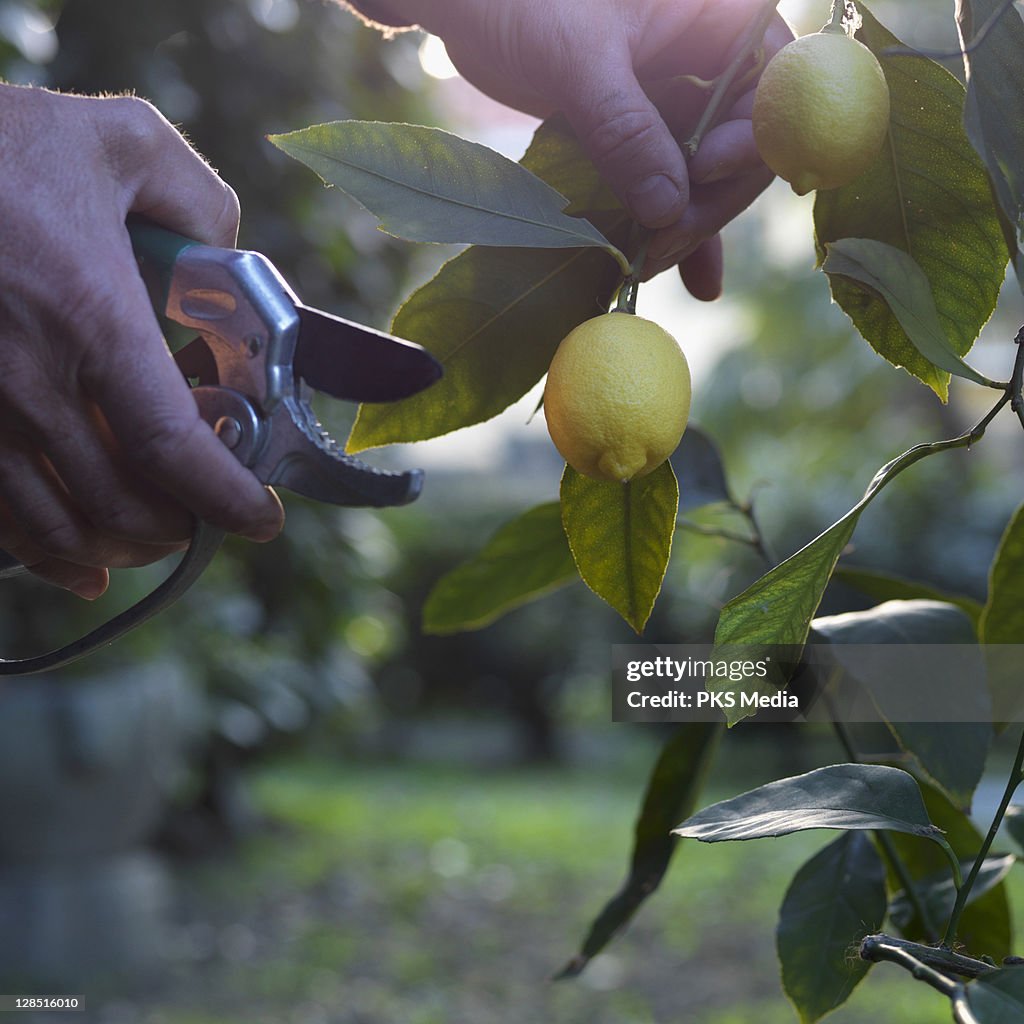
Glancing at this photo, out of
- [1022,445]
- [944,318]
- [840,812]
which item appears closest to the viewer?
[840,812]

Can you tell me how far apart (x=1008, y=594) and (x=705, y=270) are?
278 millimetres

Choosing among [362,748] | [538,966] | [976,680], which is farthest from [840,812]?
[362,748]

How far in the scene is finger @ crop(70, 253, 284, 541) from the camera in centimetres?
51

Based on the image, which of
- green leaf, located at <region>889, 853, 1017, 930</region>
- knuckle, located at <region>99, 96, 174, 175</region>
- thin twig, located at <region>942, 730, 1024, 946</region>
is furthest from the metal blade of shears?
green leaf, located at <region>889, 853, 1017, 930</region>

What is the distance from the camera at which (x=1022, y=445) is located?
30.8 feet

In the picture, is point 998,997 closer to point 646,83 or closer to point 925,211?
point 925,211

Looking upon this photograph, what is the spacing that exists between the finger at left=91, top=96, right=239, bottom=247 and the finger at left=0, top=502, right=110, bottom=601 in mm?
190

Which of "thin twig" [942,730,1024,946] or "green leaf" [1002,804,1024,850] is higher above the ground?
"thin twig" [942,730,1024,946]

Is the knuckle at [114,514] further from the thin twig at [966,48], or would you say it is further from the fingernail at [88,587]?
the thin twig at [966,48]

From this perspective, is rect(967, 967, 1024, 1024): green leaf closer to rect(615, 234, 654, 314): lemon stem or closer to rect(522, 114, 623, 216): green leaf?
rect(615, 234, 654, 314): lemon stem

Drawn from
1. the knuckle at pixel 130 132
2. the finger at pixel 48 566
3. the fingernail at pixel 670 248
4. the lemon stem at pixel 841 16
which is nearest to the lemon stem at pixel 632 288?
the fingernail at pixel 670 248

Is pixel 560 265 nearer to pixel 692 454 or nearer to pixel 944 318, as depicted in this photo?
pixel 944 318

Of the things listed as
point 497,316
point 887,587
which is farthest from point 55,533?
point 887,587

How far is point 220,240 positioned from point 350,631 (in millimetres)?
3068
